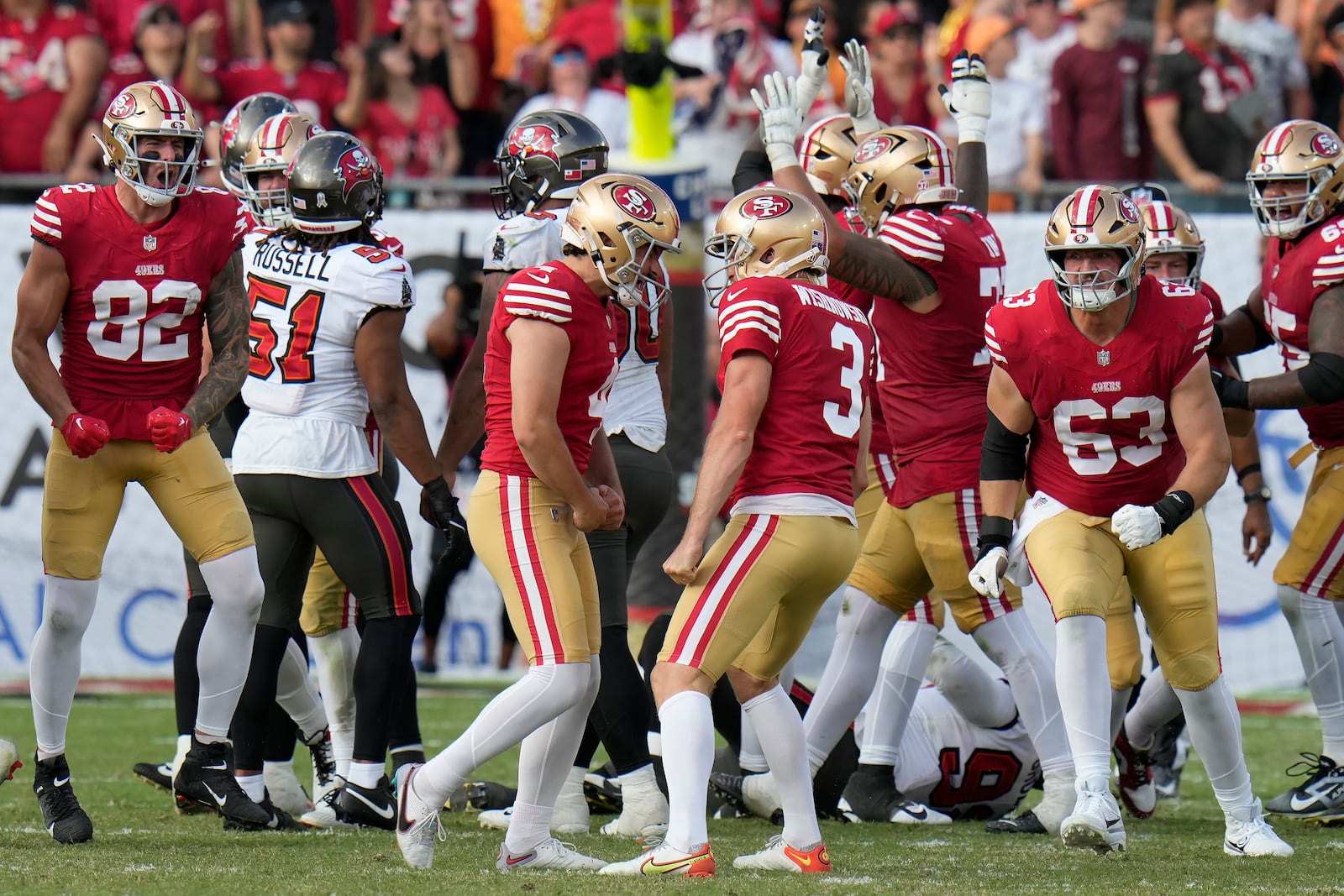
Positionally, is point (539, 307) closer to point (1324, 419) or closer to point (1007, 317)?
point (1007, 317)

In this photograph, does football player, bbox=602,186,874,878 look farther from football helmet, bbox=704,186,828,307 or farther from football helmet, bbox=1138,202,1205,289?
football helmet, bbox=1138,202,1205,289

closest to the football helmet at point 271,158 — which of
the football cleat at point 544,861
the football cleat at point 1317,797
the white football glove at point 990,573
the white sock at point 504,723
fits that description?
the white sock at point 504,723

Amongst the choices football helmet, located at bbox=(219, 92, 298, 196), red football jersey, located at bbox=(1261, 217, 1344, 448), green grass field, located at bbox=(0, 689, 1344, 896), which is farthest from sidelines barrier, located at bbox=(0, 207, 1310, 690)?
red football jersey, located at bbox=(1261, 217, 1344, 448)

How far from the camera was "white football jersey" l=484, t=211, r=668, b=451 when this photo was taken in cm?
575

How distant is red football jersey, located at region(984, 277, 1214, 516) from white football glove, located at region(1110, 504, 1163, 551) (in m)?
0.27

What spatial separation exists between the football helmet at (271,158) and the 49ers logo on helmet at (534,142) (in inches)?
24.9

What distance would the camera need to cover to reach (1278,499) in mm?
9352

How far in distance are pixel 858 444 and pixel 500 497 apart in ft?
3.30

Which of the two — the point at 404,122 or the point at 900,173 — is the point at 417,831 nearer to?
the point at 900,173

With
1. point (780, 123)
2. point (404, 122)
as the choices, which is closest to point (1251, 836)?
point (780, 123)

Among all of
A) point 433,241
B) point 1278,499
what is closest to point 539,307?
point 433,241

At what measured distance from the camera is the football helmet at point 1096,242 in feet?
16.6

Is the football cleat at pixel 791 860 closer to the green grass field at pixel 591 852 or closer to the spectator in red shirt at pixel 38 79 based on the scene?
the green grass field at pixel 591 852

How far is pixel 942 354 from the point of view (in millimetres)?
6082
